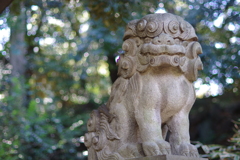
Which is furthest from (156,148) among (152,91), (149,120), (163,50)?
(163,50)

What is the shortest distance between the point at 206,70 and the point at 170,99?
118 inches

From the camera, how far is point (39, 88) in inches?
404

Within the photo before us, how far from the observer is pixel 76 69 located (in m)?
10.2

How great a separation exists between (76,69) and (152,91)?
267 inches

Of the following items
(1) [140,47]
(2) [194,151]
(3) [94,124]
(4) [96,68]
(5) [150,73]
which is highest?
(4) [96,68]

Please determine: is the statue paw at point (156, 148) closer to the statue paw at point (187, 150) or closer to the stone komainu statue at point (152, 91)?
the stone komainu statue at point (152, 91)

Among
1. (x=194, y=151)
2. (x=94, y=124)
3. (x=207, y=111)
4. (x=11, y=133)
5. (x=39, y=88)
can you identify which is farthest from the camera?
(x=39, y=88)

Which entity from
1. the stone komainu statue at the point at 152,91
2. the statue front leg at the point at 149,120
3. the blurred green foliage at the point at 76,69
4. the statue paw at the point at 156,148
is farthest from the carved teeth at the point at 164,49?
the blurred green foliage at the point at 76,69

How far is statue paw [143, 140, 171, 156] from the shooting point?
3.34 m

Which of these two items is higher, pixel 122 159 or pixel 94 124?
pixel 94 124

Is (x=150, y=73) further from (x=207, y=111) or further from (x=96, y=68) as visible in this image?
(x=96, y=68)

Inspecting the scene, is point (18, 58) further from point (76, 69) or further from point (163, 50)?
point (163, 50)

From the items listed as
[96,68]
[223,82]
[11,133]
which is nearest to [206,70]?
[223,82]

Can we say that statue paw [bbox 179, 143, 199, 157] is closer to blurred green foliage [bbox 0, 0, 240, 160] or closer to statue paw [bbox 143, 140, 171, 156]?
statue paw [bbox 143, 140, 171, 156]
